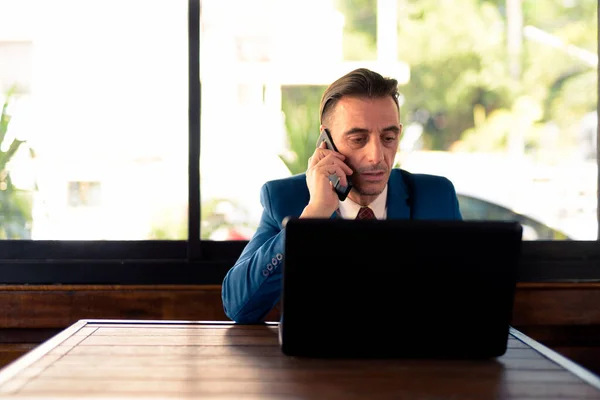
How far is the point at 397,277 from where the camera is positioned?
126cm

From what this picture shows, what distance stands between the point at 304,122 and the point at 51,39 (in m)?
1.16

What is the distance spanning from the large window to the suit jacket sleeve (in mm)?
1074

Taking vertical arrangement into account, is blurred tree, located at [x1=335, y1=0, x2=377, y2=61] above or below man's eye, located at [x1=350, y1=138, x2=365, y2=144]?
above

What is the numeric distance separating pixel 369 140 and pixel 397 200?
21cm

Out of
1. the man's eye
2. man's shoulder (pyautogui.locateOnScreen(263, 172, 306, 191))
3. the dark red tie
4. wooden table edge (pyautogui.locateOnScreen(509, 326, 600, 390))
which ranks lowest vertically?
wooden table edge (pyautogui.locateOnScreen(509, 326, 600, 390))

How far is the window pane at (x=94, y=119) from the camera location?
3055mm

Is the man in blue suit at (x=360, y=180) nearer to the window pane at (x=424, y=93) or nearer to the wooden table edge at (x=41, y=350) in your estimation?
the wooden table edge at (x=41, y=350)

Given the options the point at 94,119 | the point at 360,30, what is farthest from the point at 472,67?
the point at 94,119

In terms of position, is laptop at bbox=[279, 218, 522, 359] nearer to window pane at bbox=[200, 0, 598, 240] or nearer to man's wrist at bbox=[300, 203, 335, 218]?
man's wrist at bbox=[300, 203, 335, 218]

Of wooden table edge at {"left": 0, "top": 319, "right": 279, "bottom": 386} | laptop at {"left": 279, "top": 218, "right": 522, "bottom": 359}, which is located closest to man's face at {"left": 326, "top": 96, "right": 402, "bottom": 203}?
wooden table edge at {"left": 0, "top": 319, "right": 279, "bottom": 386}

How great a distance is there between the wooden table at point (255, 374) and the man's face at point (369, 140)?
69cm

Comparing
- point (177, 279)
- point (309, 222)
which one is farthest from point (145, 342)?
point (177, 279)

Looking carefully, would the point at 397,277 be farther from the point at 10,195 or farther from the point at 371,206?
the point at 10,195

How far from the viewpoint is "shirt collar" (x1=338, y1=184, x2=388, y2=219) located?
2174mm
